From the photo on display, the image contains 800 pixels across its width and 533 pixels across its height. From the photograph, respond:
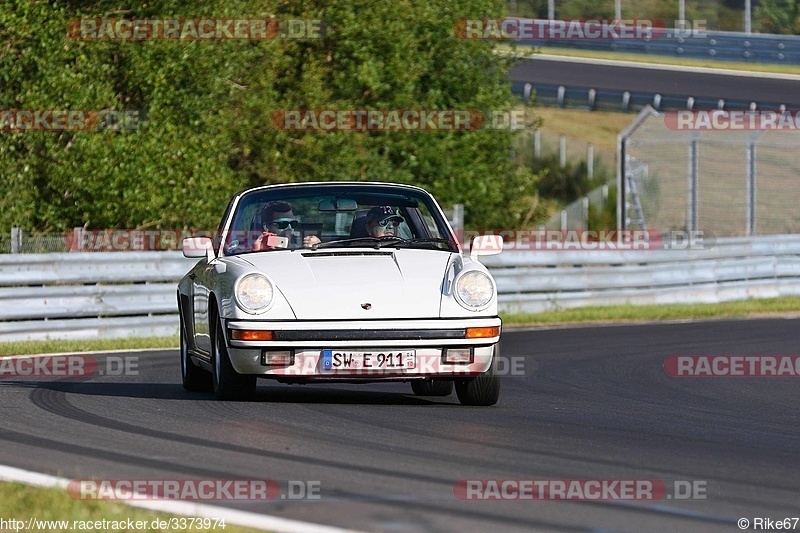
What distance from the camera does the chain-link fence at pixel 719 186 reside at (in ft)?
78.9

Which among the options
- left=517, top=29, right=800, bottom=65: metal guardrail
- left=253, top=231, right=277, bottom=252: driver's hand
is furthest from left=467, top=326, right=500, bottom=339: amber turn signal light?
left=517, top=29, right=800, bottom=65: metal guardrail

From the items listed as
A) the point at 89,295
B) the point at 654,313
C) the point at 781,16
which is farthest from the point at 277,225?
the point at 781,16

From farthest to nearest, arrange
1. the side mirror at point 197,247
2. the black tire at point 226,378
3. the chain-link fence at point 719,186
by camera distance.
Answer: the chain-link fence at point 719,186, the side mirror at point 197,247, the black tire at point 226,378

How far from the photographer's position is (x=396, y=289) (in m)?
8.60

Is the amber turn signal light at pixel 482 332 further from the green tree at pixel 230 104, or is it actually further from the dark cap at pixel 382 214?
the green tree at pixel 230 104

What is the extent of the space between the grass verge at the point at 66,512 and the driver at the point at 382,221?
4.17 metres

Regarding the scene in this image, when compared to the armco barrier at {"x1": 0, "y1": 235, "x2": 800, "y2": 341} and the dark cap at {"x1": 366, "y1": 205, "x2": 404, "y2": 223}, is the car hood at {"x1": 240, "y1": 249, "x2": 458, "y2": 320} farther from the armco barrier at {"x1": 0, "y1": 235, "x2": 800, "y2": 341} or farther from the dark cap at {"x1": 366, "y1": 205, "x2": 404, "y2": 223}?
the armco barrier at {"x1": 0, "y1": 235, "x2": 800, "y2": 341}

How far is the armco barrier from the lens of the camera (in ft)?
52.1

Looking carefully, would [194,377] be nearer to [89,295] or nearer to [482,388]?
[482,388]

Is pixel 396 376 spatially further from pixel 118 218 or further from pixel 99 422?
pixel 118 218

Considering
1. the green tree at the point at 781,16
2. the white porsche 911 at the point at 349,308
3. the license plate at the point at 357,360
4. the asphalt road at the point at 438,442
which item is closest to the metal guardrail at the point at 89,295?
the asphalt road at the point at 438,442

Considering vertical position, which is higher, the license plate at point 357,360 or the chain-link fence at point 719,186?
the license plate at point 357,360

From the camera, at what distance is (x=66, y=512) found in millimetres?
5215

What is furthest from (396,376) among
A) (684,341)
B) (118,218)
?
(118,218)
